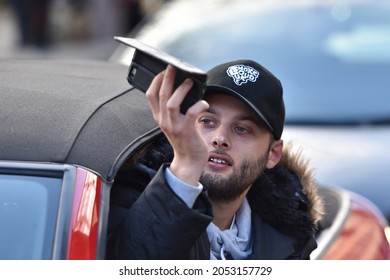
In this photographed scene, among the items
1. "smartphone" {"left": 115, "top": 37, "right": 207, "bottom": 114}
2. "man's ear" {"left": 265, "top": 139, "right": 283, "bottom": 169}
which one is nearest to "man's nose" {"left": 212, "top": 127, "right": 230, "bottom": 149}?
"man's ear" {"left": 265, "top": 139, "right": 283, "bottom": 169}

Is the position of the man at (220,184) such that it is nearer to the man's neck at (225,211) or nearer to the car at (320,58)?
the man's neck at (225,211)

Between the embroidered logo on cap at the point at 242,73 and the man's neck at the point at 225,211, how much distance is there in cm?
35

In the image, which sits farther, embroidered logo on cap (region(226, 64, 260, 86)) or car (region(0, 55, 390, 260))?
embroidered logo on cap (region(226, 64, 260, 86))

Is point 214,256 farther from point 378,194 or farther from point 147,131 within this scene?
point 378,194

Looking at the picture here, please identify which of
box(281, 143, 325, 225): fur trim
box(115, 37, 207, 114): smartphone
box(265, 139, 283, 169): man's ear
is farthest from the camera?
box(281, 143, 325, 225): fur trim

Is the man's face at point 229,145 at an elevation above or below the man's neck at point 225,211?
above

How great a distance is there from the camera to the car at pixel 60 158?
2.55 meters

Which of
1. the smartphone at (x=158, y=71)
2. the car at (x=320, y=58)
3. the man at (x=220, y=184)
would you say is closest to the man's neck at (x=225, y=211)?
the man at (x=220, y=184)

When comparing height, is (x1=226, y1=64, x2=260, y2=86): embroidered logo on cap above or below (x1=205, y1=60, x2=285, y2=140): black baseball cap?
above

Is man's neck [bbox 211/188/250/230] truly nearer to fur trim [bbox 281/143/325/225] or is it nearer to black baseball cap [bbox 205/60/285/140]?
black baseball cap [bbox 205/60/285/140]

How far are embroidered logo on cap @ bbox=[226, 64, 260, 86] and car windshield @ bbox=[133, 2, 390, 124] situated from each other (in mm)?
2668

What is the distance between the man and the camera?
2.64 m

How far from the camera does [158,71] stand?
8.63 ft
